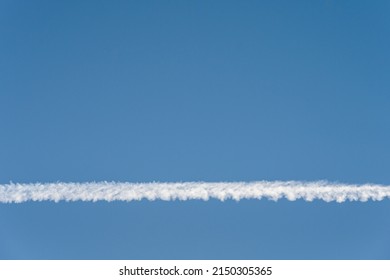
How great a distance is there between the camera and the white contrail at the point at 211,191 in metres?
5.83

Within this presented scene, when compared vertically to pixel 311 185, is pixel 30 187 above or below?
above

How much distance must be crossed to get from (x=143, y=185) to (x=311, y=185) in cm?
241

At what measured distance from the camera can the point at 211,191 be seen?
5.84m

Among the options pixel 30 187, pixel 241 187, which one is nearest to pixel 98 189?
pixel 30 187

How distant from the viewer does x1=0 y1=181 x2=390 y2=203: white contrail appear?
19.1 feet

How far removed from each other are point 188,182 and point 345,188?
225cm

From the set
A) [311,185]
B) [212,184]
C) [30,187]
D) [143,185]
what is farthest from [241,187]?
[30,187]
